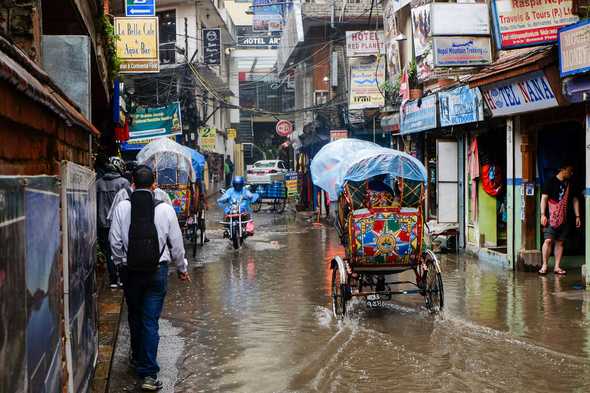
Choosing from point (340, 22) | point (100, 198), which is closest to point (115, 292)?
point (100, 198)

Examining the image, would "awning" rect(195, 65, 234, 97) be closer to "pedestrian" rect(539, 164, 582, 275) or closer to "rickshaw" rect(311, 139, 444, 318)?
"pedestrian" rect(539, 164, 582, 275)

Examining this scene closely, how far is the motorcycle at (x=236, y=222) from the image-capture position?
1836 cm

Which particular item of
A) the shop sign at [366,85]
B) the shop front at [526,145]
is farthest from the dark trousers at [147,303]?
the shop sign at [366,85]

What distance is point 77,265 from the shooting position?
15.9 feet

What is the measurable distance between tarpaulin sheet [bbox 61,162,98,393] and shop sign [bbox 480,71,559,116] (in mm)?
8691

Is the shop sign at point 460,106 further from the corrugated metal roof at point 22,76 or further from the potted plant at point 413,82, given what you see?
the corrugated metal roof at point 22,76

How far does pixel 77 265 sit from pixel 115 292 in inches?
272

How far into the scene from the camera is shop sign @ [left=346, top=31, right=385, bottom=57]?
2534 centimetres

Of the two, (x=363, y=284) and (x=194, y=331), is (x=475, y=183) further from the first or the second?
(x=194, y=331)

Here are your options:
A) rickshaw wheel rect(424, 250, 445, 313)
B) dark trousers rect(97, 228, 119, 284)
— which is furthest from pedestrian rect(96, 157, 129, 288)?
rickshaw wheel rect(424, 250, 445, 313)

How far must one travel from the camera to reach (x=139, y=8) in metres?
22.5

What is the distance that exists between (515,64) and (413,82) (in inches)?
304

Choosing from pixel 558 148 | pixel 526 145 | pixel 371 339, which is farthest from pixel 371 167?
pixel 558 148

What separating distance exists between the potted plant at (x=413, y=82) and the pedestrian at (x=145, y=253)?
1434 centimetres
